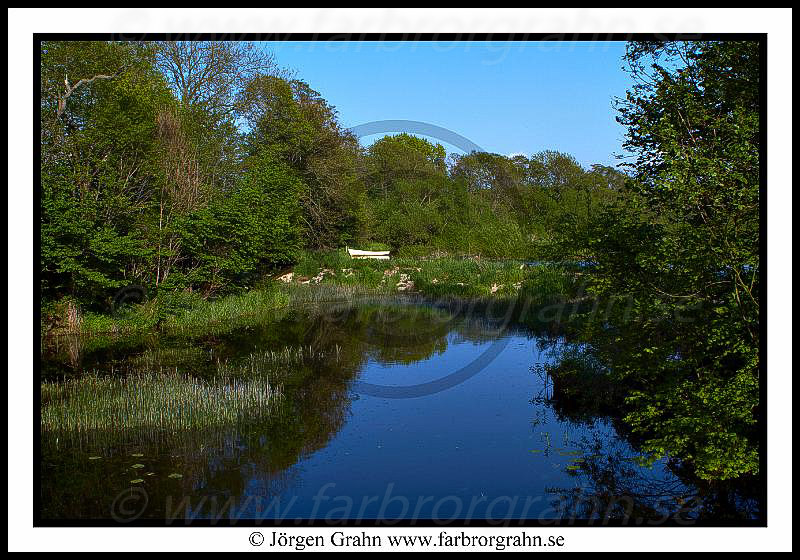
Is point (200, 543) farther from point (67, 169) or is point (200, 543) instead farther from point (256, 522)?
point (67, 169)

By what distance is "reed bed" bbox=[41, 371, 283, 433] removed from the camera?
45.0ft

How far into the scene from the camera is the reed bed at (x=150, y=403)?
45.0 feet

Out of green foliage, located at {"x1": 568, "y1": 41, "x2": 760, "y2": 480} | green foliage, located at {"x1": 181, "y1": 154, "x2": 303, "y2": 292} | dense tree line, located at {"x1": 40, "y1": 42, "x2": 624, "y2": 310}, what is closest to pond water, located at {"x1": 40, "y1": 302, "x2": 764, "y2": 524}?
green foliage, located at {"x1": 568, "y1": 41, "x2": 760, "y2": 480}

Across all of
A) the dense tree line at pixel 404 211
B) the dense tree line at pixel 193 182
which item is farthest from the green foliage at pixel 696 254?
the dense tree line at pixel 193 182

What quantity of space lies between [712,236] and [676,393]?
102 inches

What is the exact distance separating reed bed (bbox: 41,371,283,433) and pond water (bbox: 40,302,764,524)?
53 mm

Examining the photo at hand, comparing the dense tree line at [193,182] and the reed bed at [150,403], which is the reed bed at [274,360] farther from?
the dense tree line at [193,182]

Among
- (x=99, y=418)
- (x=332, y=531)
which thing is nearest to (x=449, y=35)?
(x=332, y=531)

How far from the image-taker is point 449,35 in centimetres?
629

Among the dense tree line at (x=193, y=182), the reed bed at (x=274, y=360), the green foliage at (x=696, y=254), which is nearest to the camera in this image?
the green foliage at (x=696, y=254)

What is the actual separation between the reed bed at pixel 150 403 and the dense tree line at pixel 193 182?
749 cm

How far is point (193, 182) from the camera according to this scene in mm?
29922

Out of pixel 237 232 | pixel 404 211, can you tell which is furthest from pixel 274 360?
pixel 404 211

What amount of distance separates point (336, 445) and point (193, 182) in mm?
19881
